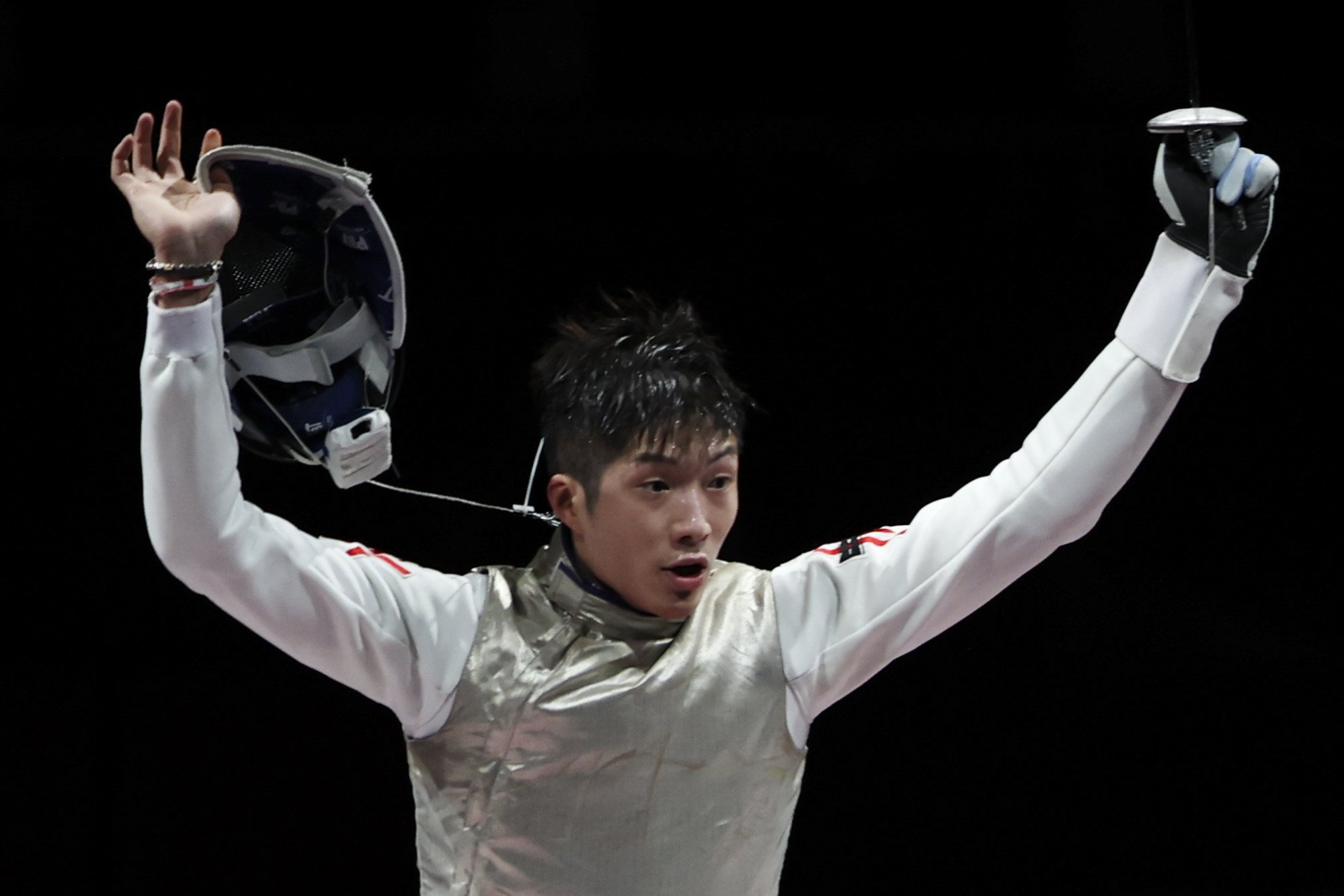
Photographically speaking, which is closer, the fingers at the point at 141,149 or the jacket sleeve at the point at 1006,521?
the fingers at the point at 141,149

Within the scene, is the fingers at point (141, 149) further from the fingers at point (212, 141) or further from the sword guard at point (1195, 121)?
the sword guard at point (1195, 121)

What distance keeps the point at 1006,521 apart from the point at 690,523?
321 millimetres

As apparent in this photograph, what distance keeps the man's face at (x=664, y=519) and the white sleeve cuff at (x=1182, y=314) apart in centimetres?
43

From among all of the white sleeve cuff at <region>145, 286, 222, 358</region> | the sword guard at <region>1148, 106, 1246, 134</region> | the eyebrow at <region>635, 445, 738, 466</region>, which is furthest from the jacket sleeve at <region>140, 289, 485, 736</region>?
the sword guard at <region>1148, 106, 1246, 134</region>

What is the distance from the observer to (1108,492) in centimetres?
172

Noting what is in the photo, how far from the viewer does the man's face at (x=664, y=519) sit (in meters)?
1.73

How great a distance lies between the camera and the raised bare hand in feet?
5.00

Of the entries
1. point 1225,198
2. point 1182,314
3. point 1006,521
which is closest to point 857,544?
point 1006,521

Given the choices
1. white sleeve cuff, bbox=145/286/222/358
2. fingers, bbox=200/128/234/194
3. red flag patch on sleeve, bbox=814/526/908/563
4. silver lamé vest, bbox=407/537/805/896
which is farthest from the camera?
red flag patch on sleeve, bbox=814/526/908/563

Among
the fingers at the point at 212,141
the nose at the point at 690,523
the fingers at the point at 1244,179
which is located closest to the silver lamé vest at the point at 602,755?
the nose at the point at 690,523

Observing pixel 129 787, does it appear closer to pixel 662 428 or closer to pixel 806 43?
pixel 662 428

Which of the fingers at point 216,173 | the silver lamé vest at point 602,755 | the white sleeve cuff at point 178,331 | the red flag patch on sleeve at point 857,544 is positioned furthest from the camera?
the red flag patch on sleeve at point 857,544

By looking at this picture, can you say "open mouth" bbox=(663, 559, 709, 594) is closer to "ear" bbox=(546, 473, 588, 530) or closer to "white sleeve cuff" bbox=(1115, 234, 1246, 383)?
"ear" bbox=(546, 473, 588, 530)

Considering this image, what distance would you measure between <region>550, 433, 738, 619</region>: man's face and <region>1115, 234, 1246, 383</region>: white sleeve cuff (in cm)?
43
